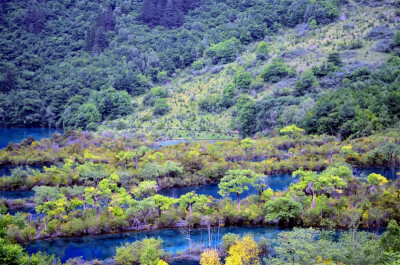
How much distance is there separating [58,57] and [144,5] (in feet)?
131

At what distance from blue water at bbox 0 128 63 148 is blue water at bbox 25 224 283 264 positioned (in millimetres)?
56413

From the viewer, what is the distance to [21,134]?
303ft

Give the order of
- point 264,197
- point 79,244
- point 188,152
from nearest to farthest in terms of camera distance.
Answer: point 79,244
point 264,197
point 188,152

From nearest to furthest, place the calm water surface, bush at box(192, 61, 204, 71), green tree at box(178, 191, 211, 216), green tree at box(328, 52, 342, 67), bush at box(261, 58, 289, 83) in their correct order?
green tree at box(178, 191, 211, 216) → the calm water surface → green tree at box(328, 52, 342, 67) → bush at box(261, 58, 289, 83) → bush at box(192, 61, 204, 71)

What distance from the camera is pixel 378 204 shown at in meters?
35.3

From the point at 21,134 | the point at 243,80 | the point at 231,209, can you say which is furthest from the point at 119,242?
the point at 21,134

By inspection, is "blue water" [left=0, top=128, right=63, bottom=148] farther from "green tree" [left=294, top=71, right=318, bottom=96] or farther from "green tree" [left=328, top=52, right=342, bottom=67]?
"green tree" [left=328, top=52, right=342, bottom=67]

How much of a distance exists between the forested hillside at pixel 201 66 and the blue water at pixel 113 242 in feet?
115

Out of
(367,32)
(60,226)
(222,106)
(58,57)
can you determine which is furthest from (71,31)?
(60,226)

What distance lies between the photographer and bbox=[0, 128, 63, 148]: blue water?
3338 inches

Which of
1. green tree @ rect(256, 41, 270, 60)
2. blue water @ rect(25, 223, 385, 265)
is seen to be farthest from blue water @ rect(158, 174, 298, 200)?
green tree @ rect(256, 41, 270, 60)

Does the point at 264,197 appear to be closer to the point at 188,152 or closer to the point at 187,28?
the point at 188,152

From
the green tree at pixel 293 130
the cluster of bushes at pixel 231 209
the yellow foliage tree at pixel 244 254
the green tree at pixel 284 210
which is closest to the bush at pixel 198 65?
the green tree at pixel 293 130

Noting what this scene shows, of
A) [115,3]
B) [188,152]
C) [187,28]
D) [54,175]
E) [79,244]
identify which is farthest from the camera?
[115,3]
